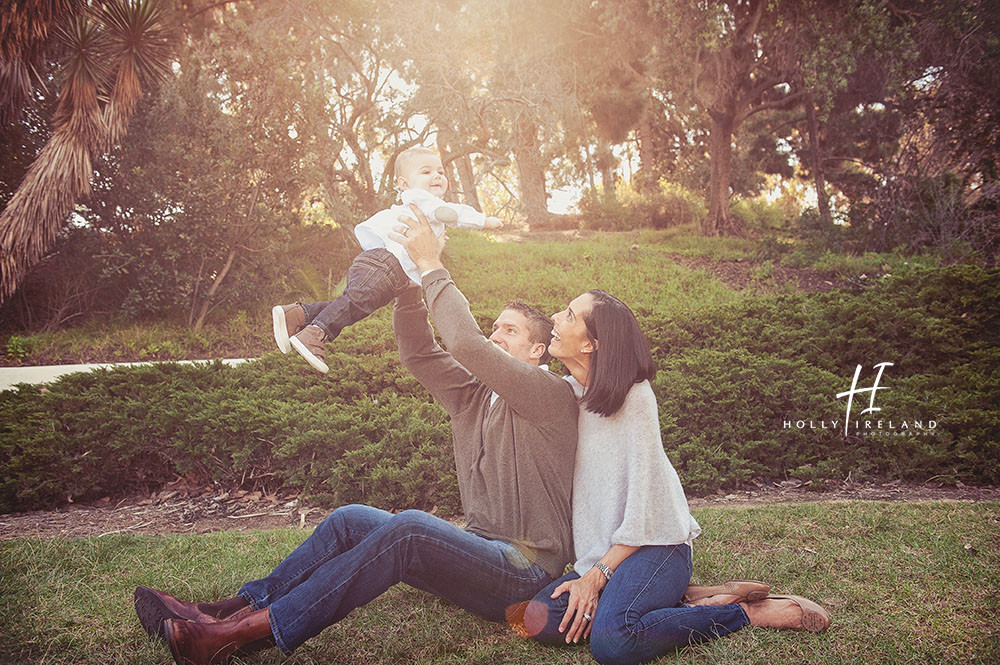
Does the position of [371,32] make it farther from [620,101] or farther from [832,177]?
[832,177]

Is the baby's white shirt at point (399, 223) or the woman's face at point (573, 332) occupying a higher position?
the baby's white shirt at point (399, 223)

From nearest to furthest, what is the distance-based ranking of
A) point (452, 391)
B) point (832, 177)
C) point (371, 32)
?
1. point (452, 391)
2. point (371, 32)
3. point (832, 177)

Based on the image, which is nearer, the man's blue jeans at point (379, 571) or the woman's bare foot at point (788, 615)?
the man's blue jeans at point (379, 571)

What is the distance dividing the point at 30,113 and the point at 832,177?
48.5 ft

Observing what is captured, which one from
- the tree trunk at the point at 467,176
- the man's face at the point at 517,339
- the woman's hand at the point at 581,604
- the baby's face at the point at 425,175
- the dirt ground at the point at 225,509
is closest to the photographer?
the woman's hand at the point at 581,604

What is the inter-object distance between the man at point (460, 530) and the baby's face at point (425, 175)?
12.9 inches

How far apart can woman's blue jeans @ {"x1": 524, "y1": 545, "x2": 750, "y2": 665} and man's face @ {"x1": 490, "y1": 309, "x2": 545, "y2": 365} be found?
2.57 feet

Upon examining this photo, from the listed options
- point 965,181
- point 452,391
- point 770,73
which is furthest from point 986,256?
point 452,391

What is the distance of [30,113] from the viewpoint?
797 centimetres

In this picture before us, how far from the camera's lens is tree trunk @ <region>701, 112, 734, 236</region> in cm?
1197

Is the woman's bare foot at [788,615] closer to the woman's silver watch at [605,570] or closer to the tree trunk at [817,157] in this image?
the woman's silver watch at [605,570]

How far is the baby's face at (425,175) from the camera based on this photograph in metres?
2.75

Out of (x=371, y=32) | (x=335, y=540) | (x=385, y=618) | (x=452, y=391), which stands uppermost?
(x=371, y=32)

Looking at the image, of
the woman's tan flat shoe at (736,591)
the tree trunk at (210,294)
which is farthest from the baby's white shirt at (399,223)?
the tree trunk at (210,294)
